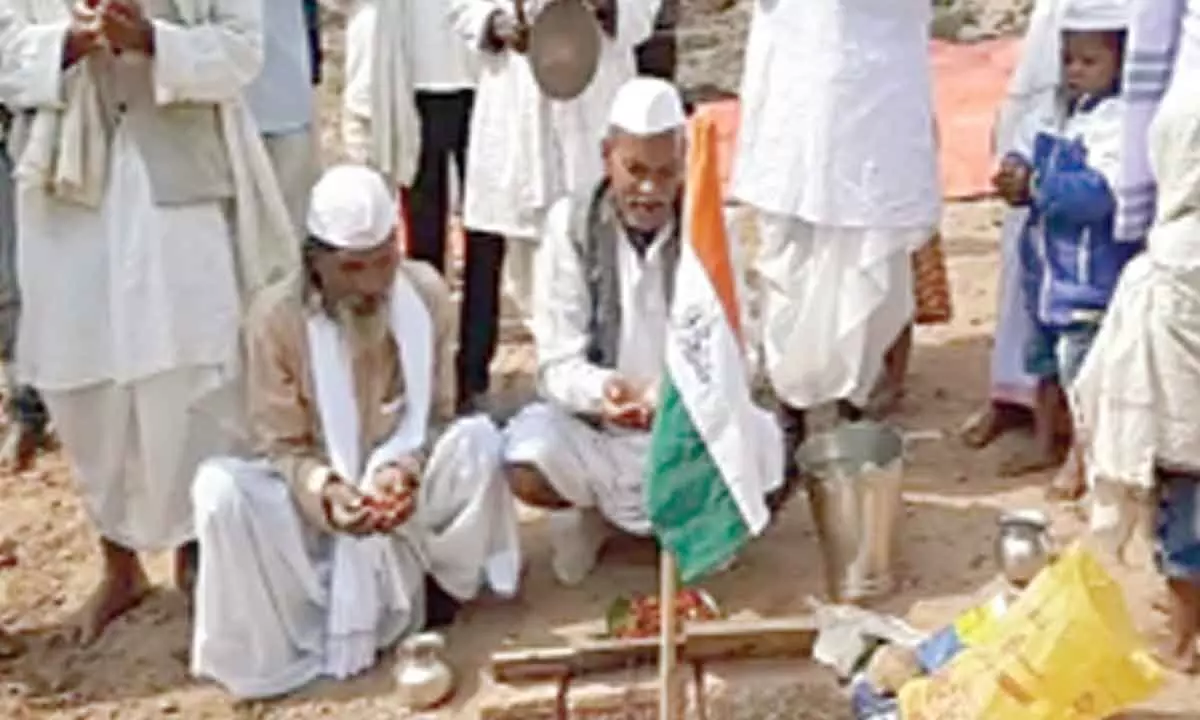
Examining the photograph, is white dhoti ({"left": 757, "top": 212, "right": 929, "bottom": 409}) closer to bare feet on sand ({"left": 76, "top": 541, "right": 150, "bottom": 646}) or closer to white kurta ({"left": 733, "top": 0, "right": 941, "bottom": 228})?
white kurta ({"left": 733, "top": 0, "right": 941, "bottom": 228})

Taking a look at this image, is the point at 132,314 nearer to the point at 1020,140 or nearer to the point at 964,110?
the point at 1020,140

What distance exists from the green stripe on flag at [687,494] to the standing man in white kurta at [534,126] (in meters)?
2.06

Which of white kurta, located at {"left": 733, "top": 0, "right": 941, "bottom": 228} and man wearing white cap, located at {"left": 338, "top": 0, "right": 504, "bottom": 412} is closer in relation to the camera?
white kurta, located at {"left": 733, "top": 0, "right": 941, "bottom": 228}

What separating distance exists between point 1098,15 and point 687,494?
206 cm

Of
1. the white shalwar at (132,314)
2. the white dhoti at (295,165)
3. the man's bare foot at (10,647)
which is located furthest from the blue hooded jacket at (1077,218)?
the man's bare foot at (10,647)

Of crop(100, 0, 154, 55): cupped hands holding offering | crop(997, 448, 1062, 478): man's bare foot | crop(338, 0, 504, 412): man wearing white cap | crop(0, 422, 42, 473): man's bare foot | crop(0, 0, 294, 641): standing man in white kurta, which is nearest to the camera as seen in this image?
crop(100, 0, 154, 55): cupped hands holding offering

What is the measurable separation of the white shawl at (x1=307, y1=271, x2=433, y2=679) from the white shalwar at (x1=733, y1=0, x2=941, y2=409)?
134 centimetres

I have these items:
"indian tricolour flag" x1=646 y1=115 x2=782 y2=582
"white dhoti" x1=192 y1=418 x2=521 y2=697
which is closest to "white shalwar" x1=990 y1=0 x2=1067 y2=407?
"white dhoti" x1=192 y1=418 x2=521 y2=697

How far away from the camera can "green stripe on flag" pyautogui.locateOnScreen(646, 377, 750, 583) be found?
5.07 meters

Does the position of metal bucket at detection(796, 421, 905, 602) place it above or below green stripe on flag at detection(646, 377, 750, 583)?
below

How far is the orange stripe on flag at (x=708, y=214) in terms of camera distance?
4.90 metres

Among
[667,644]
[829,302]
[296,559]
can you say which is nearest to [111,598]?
[296,559]

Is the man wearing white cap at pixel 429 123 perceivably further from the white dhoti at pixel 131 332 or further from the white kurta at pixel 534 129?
the white dhoti at pixel 131 332

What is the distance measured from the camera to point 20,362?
20.1ft
